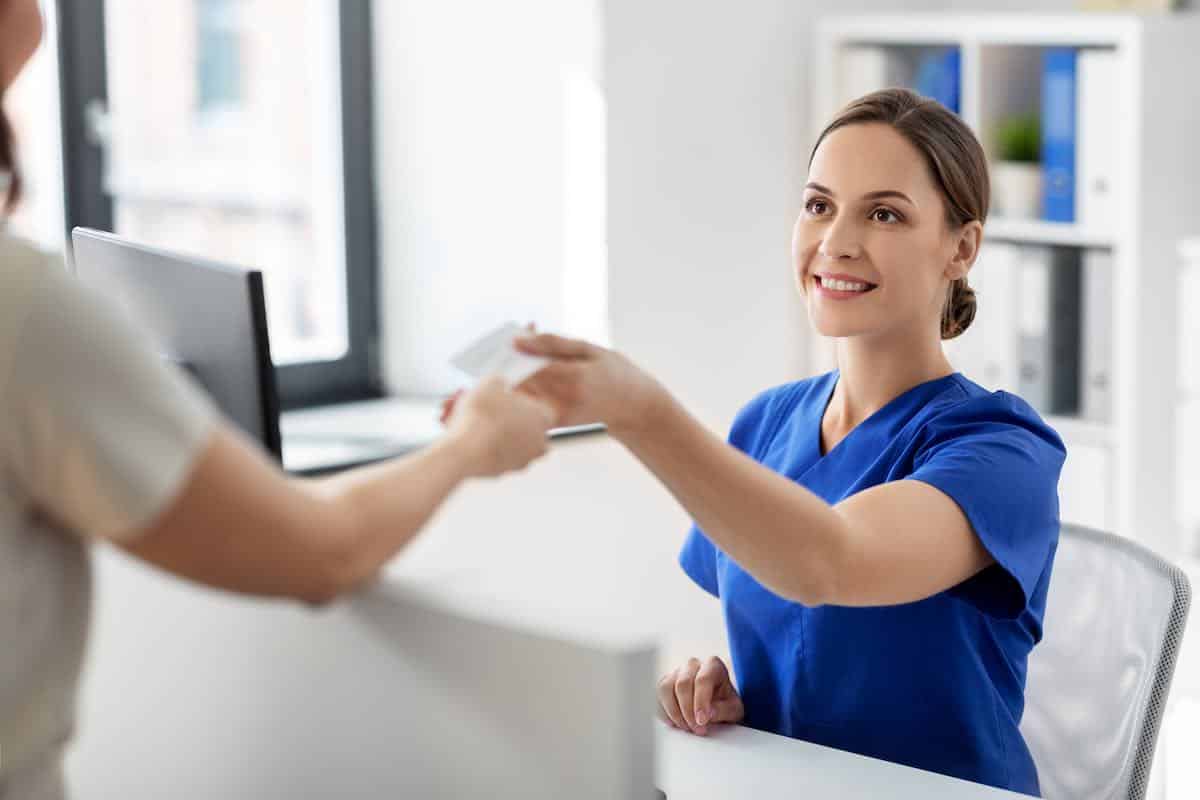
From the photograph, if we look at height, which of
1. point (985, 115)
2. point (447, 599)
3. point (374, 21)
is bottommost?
point (447, 599)

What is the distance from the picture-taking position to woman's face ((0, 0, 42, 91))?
0.96 metres

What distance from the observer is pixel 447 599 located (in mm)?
1110

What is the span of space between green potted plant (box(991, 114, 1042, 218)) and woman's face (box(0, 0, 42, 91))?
2.57 m

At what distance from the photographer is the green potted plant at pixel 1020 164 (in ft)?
10.6

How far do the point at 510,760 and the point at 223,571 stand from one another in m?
0.28

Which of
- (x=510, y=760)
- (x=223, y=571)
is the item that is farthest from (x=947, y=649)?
(x=223, y=571)

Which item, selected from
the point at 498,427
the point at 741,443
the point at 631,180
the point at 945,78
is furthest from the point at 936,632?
the point at 945,78

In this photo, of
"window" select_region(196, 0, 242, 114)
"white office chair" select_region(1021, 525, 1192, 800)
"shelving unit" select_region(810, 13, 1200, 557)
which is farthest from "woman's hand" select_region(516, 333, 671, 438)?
"shelving unit" select_region(810, 13, 1200, 557)

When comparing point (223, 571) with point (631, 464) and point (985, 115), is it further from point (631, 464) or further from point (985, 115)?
point (985, 115)

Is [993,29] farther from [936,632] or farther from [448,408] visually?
[448,408]

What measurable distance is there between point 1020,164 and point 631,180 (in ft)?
2.78

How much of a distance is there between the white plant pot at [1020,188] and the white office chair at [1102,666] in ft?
5.28

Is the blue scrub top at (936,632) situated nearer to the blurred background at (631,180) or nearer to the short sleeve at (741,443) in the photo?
the short sleeve at (741,443)

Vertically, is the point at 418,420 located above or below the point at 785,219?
below
